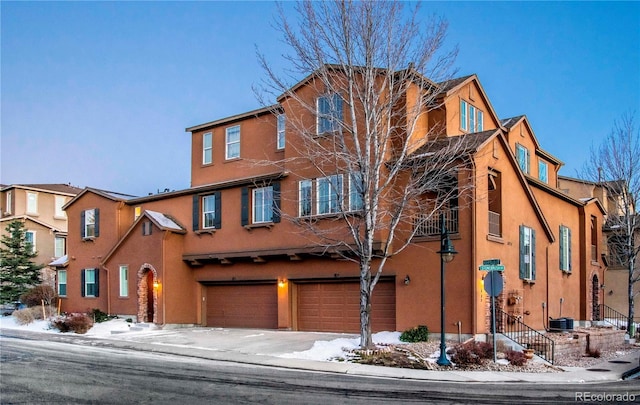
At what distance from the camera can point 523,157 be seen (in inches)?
1120

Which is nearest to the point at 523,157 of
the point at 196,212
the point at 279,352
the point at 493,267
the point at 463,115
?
the point at 463,115

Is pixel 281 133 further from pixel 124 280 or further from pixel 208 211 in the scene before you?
pixel 124 280

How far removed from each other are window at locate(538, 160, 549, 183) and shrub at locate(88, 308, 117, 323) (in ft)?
75.3

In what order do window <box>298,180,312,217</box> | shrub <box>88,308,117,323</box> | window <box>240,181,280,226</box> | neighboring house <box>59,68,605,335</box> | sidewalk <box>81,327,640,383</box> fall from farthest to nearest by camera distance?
shrub <box>88,308,117,323</box>
window <box>240,181,280,226</box>
window <box>298,180,312,217</box>
neighboring house <box>59,68,605,335</box>
sidewalk <box>81,327,640,383</box>

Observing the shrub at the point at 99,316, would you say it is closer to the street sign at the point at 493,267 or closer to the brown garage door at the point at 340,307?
the brown garage door at the point at 340,307

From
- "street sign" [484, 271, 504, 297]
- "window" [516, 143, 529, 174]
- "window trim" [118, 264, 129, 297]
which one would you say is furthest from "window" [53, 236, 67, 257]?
"street sign" [484, 271, 504, 297]

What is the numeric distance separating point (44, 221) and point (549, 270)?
39.1m

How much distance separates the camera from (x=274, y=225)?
81.3 ft

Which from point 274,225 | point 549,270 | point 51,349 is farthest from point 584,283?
point 51,349

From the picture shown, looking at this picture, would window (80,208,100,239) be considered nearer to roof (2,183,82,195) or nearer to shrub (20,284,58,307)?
shrub (20,284,58,307)

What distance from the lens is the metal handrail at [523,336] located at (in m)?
19.3

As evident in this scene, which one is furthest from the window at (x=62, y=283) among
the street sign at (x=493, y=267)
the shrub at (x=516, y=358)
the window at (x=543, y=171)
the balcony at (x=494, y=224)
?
the window at (x=543, y=171)

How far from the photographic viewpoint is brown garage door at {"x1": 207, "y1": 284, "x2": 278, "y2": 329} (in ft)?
84.6

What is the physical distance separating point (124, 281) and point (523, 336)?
18.9 meters
